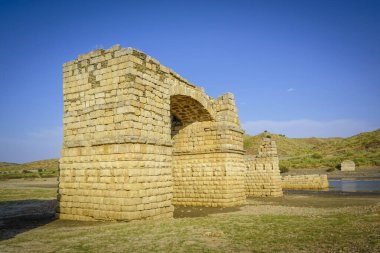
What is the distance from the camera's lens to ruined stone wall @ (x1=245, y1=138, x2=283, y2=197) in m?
18.5

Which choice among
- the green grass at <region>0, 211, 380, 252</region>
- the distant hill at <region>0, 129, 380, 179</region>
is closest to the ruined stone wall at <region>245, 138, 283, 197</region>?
the green grass at <region>0, 211, 380, 252</region>

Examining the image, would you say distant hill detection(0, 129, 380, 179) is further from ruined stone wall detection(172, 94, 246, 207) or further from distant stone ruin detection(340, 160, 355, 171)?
ruined stone wall detection(172, 94, 246, 207)

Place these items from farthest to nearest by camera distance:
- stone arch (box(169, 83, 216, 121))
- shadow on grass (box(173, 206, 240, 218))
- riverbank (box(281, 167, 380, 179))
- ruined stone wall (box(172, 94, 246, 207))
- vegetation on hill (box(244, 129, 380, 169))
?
vegetation on hill (box(244, 129, 380, 169)), riverbank (box(281, 167, 380, 179)), ruined stone wall (box(172, 94, 246, 207)), stone arch (box(169, 83, 216, 121)), shadow on grass (box(173, 206, 240, 218))

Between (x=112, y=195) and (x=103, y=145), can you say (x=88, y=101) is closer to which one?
(x=103, y=145)

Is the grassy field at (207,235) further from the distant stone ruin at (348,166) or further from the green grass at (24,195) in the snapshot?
the distant stone ruin at (348,166)

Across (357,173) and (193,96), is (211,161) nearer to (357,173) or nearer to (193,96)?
(193,96)

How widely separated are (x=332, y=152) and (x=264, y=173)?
41.1m

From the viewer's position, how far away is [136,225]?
816 centimetres

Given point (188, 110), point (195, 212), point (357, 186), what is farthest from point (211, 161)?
point (357, 186)

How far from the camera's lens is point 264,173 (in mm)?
18969

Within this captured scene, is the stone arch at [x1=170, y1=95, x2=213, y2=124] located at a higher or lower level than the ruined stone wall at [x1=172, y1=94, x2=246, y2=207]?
higher

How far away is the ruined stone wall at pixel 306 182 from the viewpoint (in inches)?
953

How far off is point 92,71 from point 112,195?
414cm

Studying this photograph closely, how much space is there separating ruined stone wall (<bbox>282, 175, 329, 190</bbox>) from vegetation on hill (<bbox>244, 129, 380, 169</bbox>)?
17.1 metres
